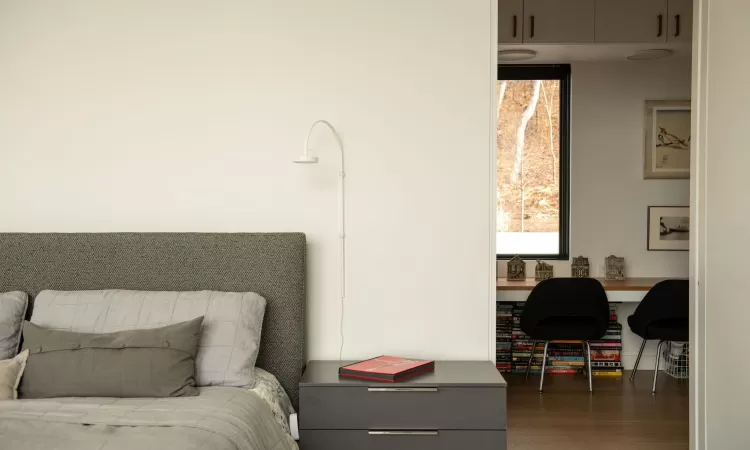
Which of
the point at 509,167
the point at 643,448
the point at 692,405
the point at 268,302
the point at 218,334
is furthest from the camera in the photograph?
the point at 509,167

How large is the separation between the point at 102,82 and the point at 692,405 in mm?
2942

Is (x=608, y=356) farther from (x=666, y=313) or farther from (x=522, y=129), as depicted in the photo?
(x=522, y=129)

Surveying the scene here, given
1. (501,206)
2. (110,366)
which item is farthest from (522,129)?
(110,366)

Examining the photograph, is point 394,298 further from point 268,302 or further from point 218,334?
point 218,334

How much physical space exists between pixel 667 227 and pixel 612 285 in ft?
2.63

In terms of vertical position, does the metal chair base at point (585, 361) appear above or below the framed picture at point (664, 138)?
below

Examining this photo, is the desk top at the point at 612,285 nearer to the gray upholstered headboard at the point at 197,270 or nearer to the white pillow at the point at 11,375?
the gray upholstered headboard at the point at 197,270

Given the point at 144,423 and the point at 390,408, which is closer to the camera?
the point at 144,423

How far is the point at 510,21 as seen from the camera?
5.06 metres

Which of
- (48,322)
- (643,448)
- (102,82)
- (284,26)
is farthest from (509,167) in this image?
(48,322)

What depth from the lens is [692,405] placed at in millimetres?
3451

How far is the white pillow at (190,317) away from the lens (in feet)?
9.16

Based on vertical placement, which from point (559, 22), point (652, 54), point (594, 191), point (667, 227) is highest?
point (559, 22)

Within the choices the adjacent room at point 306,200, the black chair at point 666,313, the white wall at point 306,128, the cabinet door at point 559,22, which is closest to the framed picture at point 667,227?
the black chair at point 666,313
